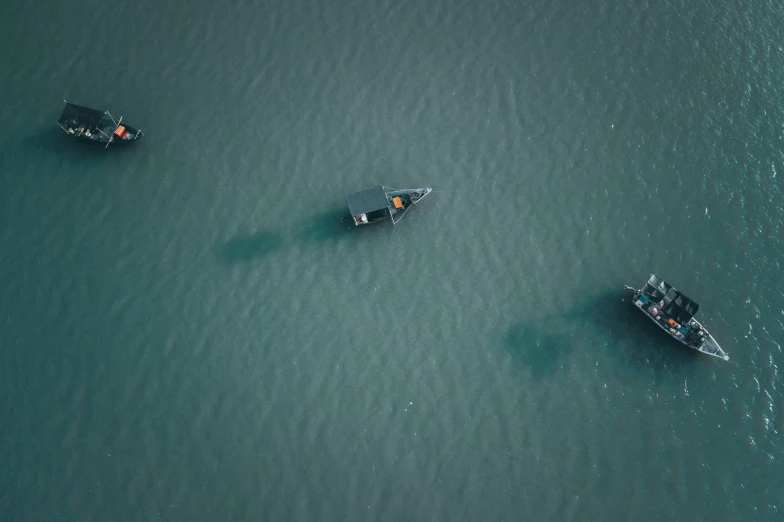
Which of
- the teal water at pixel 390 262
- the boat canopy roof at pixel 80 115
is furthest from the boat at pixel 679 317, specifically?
the boat canopy roof at pixel 80 115

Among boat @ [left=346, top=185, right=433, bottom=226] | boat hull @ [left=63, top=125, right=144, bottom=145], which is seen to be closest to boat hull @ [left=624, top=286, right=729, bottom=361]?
boat @ [left=346, top=185, right=433, bottom=226]

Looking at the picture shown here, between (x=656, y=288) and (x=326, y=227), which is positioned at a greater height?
(x=326, y=227)

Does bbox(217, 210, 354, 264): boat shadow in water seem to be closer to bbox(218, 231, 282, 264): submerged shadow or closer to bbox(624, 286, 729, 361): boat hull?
bbox(218, 231, 282, 264): submerged shadow

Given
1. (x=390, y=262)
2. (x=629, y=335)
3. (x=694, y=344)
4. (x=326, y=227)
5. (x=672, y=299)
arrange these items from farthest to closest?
(x=326, y=227), (x=390, y=262), (x=629, y=335), (x=672, y=299), (x=694, y=344)

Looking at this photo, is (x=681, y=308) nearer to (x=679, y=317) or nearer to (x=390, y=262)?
(x=679, y=317)

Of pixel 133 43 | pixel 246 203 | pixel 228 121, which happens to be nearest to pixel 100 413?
pixel 246 203

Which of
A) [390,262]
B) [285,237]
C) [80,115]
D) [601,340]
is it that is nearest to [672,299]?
[601,340]

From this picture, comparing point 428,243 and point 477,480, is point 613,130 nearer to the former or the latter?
point 428,243
